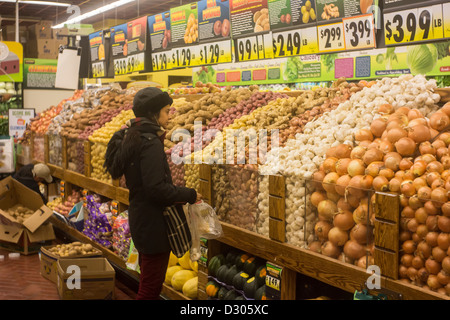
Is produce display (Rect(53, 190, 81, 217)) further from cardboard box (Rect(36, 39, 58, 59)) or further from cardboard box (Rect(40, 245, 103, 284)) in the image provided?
cardboard box (Rect(36, 39, 58, 59))

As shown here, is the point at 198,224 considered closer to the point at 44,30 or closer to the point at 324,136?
the point at 324,136

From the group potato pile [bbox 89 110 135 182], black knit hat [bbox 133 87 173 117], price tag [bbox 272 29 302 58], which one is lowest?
potato pile [bbox 89 110 135 182]

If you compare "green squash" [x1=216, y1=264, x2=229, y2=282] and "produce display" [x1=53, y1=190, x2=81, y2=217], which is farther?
"produce display" [x1=53, y1=190, x2=81, y2=217]

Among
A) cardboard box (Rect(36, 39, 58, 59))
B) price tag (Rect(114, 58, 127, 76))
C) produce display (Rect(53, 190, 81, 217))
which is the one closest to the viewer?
produce display (Rect(53, 190, 81, 217))

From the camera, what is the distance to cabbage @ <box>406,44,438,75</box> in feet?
22.0

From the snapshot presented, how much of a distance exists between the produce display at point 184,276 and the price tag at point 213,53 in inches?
137

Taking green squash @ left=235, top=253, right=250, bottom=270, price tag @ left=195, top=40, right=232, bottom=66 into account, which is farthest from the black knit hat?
price tag @ left=195, top=40, right=232, bottom=66

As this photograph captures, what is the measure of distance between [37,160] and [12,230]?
7.08ft

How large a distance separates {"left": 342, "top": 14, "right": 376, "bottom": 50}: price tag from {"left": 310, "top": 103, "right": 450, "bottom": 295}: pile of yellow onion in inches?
95.8

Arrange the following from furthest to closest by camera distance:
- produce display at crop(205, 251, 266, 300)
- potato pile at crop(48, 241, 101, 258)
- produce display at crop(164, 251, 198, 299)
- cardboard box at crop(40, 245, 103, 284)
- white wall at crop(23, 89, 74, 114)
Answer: white wall at crop(23, 89, 74, 114) → potato pile at crop(48, 241, 101, 258) → cardboard box at crop(40, 245, 103, 284) → produce display at crop(164, 251, 198, 299) → produce display at crop(205, 251, 266, 300)

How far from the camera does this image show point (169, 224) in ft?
10.4

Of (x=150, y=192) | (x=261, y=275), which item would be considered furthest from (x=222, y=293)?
(x=150, y=192)

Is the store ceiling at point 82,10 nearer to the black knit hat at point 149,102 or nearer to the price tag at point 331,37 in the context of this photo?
the price tag at point 331,37
